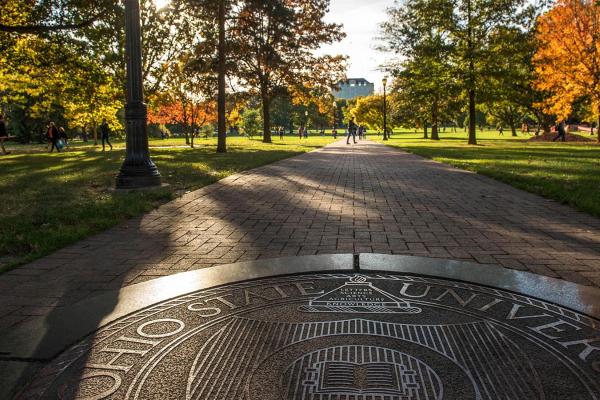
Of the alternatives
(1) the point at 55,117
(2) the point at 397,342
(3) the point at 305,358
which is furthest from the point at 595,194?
(1) the point at 55,117

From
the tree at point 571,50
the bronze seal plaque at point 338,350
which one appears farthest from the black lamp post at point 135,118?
the tree at point 571,50

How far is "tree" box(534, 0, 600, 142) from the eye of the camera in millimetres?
27562

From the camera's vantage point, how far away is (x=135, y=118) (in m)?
8.76

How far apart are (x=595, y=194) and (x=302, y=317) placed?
6859 mm

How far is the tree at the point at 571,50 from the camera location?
27.6 metres

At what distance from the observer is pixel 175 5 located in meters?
21.6

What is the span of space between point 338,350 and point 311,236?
2.76 m

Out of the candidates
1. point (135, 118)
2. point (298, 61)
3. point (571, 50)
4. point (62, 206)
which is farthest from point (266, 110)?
point (62, 206)

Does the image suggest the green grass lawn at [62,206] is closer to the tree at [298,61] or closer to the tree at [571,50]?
the tree at [298,61]

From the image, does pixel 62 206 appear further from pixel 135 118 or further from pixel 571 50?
pixel 571 50

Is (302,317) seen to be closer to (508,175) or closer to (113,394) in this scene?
(113,394)

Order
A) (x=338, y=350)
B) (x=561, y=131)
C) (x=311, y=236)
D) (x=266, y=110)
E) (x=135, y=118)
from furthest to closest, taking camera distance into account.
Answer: (x=561, y=131) < (x=266, y=110) < (x=135, y=118) < (x=311, y=236) < (x=338, y=350)

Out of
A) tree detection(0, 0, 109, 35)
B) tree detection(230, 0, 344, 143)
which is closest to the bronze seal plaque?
tree detection(0, 0, 109, 35)

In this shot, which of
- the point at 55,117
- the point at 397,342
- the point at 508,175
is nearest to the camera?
the point at 397,342
